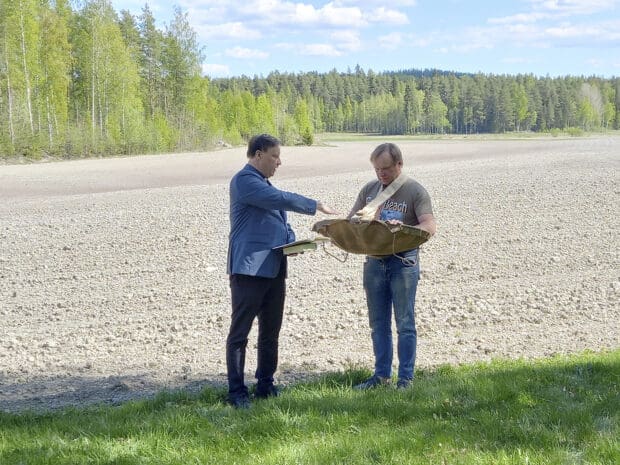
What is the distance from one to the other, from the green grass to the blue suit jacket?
107 centimetres

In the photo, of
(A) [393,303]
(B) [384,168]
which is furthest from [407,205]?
(A) [393,303]

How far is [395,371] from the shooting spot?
22.7 ft

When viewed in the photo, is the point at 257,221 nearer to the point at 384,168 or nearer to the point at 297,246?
the point at 297,246

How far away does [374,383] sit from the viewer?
20.3 ft

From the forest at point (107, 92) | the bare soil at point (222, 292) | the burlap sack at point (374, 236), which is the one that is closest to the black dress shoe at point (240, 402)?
the bare soil at point (222, 292)

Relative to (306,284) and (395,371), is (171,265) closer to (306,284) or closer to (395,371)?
(306,284)

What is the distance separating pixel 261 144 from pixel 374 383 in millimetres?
2209

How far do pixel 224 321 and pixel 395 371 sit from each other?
315 centimetres

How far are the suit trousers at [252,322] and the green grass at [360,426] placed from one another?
0.24m

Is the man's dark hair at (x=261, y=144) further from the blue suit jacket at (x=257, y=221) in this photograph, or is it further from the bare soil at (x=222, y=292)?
the bare soil at (x=222, y=292)

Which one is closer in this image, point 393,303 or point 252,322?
point 252,322

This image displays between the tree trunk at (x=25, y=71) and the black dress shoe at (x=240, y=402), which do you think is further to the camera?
the tree trunk at (x=25, y=71)

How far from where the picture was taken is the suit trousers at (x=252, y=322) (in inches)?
225

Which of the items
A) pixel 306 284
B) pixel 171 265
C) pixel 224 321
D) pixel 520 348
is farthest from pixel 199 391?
pixel 171 265
